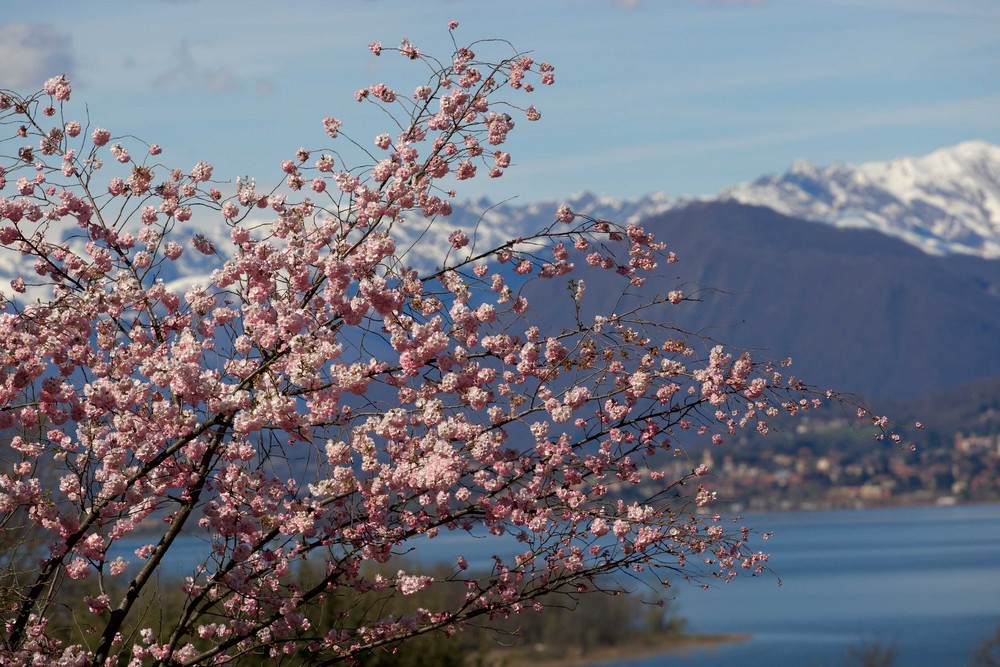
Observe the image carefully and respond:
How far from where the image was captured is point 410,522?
21.3 ft

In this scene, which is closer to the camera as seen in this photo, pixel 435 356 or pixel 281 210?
pixel 435 356

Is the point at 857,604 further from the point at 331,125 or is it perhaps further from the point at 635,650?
the point at 331,125

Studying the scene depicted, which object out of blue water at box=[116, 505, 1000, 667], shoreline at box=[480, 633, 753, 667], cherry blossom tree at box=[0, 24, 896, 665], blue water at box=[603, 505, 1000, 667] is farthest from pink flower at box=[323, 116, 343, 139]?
shoreline at box=[480, 633, 753, 667]

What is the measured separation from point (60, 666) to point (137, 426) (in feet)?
3.57

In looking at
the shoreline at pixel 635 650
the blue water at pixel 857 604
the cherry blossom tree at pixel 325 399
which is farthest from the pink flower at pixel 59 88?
the shoreline at pixel 635 650

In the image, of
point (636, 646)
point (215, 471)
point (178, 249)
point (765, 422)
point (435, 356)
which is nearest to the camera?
point (435, 356)

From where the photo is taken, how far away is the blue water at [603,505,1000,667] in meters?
68.1

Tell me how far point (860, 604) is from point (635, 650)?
2211 cm

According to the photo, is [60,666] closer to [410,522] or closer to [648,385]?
[410,522]

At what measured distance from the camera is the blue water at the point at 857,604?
6800 cm

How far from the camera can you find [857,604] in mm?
91750

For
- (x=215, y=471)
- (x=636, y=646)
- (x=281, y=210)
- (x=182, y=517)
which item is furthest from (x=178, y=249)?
(x=636, y=646)

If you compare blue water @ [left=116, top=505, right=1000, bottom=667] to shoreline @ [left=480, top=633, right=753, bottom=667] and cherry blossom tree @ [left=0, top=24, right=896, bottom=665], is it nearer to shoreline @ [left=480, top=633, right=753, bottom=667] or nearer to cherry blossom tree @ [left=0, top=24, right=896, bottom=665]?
shoreline @ [left=480, top=633, right=753, bottom=667]

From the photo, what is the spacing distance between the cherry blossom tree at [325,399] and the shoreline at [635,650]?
6394cm
